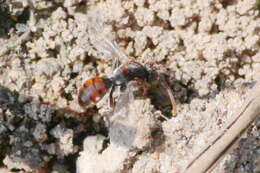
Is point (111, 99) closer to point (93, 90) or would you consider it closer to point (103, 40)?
point (93, 90)

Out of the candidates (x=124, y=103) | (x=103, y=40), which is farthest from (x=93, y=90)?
(x=103, y=40)

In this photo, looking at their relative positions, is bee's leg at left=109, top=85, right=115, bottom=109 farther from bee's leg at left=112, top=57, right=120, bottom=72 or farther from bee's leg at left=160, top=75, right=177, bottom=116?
bee's leg at left=160, top=75, right=177, bottom=116

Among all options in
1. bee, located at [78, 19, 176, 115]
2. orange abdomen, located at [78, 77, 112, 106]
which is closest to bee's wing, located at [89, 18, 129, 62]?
bee, located at [78, 19, 176, 115]

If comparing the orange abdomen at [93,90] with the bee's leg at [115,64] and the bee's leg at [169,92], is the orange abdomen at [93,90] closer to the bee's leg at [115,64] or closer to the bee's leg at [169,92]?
the bee's leg at [115,64]

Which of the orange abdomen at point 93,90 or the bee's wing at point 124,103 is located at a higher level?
the orange abdomen at point 93,90

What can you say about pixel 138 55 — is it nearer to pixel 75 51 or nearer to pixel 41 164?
pixel 75 51

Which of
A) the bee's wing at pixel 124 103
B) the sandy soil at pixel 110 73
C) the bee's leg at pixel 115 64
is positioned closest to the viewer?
the sandy soil at pixel 110 73

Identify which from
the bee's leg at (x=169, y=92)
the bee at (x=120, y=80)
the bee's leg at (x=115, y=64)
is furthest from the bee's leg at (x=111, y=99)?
the bee's leg at (x=169, y=92)
